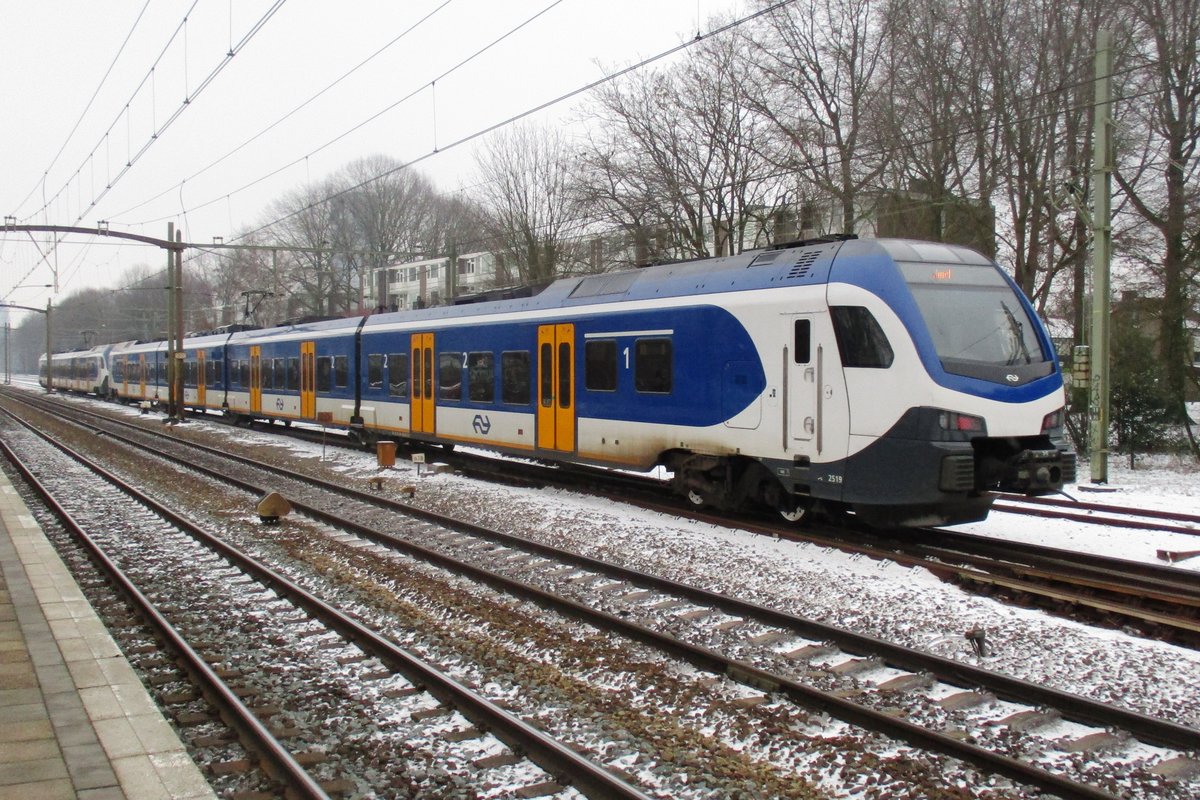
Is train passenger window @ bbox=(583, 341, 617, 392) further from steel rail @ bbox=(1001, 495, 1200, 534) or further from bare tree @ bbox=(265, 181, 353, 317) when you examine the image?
bare tree @ bbox=(265, 181, 353, 317)

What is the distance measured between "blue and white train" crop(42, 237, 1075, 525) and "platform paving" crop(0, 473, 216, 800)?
675 cm

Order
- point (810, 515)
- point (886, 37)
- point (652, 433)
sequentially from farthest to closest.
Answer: point (886, 37)
point (652, 433)
point (810, 515)

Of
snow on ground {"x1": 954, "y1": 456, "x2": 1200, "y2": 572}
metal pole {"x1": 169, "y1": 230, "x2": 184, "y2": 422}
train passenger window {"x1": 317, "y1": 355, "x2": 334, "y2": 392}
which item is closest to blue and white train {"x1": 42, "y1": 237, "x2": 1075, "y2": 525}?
snow on ground {"x1": 954, "y1": 456, "x2": 1200, "y2": 572}

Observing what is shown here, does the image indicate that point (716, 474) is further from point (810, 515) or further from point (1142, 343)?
point (1142, 343)

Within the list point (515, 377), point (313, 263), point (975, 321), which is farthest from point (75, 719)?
point (313, 263)

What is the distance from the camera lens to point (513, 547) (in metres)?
Result: 10.2

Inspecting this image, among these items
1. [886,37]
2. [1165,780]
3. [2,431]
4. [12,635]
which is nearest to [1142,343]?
[886,37]

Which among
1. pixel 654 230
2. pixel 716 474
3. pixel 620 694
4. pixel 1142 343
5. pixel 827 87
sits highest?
pixel 827 87

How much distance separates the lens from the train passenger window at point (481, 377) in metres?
15.8

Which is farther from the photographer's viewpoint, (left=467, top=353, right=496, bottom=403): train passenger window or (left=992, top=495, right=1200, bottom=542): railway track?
(left=467, top=353, right=496, bottom=403): train passenger window

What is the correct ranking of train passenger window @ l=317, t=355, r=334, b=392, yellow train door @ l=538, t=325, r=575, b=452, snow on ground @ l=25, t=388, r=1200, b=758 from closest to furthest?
snow on ground @ l=25, t=388, r=1200, b=758 → yellow train door @ l=538, t=325, r=575, b=452 → train passenger window @ l=317, t=355, r=334, b=392

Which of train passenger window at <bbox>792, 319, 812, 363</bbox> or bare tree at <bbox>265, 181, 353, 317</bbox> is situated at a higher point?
bare tree at <bbox>265, 181, 353, 317</bbox>

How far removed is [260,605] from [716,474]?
5751 millimetres

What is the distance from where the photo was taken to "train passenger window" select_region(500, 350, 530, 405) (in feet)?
48.9
